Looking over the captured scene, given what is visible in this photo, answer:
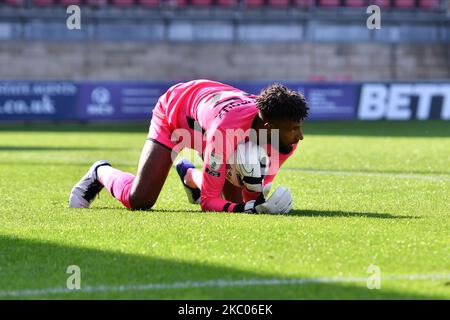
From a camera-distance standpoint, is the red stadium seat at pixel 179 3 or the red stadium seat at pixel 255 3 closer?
the red stadium seat at pixel 179 3

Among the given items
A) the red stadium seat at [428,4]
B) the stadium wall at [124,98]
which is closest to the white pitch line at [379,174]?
the stadium wall at [124,98]

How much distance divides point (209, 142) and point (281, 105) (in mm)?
751

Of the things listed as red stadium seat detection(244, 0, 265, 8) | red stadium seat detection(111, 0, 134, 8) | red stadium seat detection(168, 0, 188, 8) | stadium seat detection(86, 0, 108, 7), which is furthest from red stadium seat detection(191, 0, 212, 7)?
stadium seat detection(86, 0, 108, 7)

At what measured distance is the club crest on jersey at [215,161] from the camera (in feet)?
31.5

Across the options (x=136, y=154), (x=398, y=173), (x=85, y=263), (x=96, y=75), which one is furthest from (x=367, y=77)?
(x=85, y=263)

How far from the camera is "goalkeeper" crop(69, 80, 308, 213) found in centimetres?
971

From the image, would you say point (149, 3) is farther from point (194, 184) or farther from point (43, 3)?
point (194, 184)

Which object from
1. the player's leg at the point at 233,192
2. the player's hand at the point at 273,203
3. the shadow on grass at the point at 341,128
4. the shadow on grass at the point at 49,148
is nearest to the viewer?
the player's hand at the point at 273,203

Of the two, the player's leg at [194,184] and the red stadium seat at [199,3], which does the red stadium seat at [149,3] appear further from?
the player's leg at [194,184]

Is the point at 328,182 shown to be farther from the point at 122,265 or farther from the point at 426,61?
the point at 426,61

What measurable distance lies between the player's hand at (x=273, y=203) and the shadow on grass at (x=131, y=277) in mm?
1890

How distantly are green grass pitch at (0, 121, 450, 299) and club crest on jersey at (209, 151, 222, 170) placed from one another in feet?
1.64

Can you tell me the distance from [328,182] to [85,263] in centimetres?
707

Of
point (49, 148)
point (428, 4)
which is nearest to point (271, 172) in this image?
point (49, 148)
